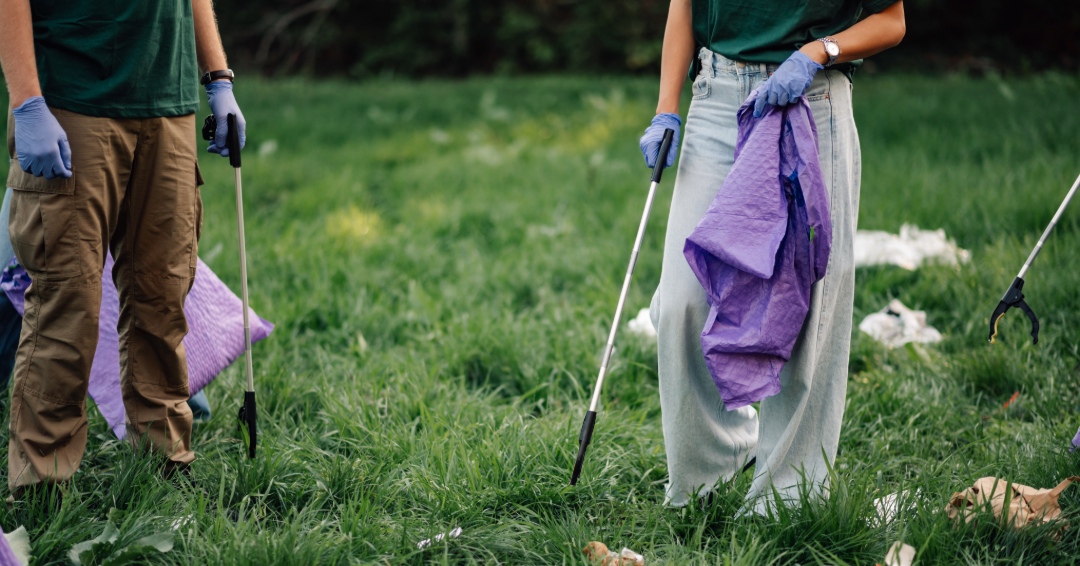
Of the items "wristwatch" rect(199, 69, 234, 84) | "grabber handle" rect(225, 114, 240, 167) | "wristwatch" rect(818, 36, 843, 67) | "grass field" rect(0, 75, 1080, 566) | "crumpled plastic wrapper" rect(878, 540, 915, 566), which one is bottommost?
"grass field" rect(0, 75, 1080, 566)

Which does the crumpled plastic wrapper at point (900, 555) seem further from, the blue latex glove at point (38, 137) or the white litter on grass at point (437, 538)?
the blue latex glove at point (38, 137)

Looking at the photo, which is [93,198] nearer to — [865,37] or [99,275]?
[99,275]

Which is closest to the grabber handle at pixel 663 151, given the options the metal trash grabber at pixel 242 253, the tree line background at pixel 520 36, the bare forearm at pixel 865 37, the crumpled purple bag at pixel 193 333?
the bare forearm at pixel 865 37

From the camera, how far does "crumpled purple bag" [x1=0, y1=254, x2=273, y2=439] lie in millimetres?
2539

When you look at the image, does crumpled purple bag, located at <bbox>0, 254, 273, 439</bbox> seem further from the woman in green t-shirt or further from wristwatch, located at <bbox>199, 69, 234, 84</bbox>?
the woman in green t-shirt

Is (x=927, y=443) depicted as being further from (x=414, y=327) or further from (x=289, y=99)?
(x=289, y=99)

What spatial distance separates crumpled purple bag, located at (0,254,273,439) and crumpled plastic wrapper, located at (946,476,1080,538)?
2.27 m

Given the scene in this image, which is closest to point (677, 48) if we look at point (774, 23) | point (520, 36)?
point (774, 23)

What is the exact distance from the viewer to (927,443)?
9.18 feet

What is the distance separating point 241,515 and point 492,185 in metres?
4.74

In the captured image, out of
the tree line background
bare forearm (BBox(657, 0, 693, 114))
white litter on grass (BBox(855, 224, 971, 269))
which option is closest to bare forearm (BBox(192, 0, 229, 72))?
bare forearm (BBox(657, 0, 693, 114))

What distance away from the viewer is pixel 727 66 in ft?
7.12

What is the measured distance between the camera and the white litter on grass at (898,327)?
3.64 m

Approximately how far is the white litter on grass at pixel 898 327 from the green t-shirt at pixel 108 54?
302 cm
